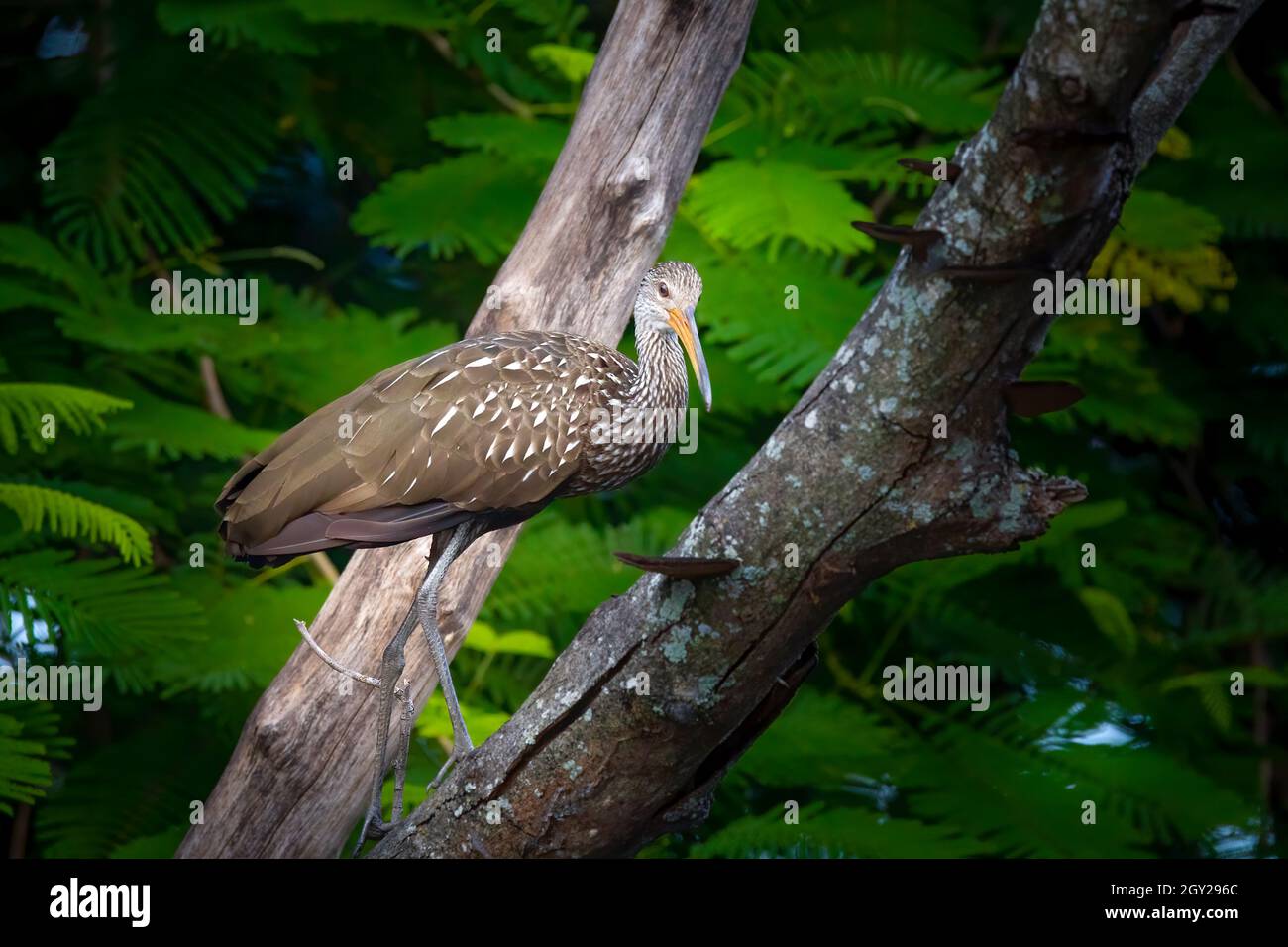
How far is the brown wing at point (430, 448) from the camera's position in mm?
3473

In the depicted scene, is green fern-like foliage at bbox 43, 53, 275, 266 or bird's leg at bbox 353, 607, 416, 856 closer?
bird's leg at bbox 353, 607, 416, 856

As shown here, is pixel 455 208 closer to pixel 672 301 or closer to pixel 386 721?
pixel 672 301

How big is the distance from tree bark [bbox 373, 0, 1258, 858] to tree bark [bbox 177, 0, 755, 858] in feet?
2.65

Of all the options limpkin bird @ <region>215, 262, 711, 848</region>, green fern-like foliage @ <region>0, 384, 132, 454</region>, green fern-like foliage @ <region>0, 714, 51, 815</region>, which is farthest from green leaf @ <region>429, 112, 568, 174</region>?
green fern-like foliage @ <region>0, 714, 51, 815</region>

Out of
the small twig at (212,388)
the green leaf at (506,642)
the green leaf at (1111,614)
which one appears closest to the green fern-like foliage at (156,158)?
the small twig at (212,388)

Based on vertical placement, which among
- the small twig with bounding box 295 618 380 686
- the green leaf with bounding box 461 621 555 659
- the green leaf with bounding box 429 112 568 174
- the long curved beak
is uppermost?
the green leaf with bounding box 429 112 568 174

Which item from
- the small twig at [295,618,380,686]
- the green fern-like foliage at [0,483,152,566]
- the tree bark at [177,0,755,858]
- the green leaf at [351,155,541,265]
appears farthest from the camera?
the green leaf at [351,155,541,265]

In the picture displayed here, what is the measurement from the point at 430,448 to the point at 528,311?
1.23 m

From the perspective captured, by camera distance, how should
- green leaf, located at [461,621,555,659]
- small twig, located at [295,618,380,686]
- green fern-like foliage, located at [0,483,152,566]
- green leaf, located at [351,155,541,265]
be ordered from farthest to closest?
green leaf, located at [351,155,541,265] → green leaf, located at [461,621,555,659] → green fern-like foliage, located at [0,483,152,566] → small twig, located at [295,618,380,686]

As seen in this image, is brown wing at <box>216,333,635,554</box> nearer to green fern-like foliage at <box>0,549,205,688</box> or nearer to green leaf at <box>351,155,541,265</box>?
green fern-like foliage at <box>0,549,205,688</box>

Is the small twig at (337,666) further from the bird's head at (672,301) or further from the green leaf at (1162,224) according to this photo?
the green leaf at (1162,224)

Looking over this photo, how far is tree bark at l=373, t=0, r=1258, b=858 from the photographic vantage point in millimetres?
2578

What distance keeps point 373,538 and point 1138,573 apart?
484cm
